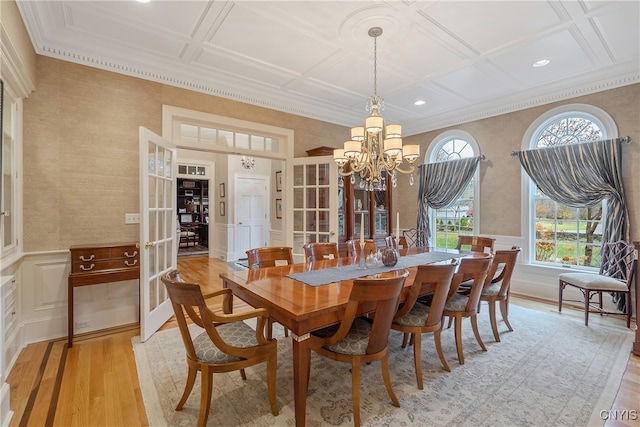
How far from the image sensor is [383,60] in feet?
10.7

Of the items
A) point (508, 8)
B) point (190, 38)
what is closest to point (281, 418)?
point (190, 38)

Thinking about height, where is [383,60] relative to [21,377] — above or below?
above

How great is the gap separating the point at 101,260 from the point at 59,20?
2150 mm

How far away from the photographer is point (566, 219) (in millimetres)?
4023

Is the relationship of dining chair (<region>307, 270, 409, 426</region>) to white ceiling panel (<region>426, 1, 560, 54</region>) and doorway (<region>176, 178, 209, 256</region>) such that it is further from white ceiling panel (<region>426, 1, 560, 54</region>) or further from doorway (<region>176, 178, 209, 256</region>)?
doorway (<region>176, 178, 209, 256</region>)

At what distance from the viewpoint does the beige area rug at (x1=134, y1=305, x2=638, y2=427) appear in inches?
70.3

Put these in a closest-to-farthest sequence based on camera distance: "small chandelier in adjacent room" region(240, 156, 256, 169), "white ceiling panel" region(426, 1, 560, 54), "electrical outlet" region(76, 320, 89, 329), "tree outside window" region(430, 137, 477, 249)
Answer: "white ceiling panel" region(426, 1, 560, 54) → "electrical outlet" region(76, 320, 89, 329) → "tree outside window" region(430, 137, 477, 249) → "small chandelier in adjacent room" region(240, 156, 256, 169)

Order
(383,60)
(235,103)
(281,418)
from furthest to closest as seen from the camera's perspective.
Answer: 1. (235,103)
2. (383,60)
3. (281,418)

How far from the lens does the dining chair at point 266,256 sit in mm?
2713

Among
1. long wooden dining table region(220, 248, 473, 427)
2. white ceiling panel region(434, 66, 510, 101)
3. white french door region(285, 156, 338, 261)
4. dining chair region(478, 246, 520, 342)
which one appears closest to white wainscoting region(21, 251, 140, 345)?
long wooden dining table region(220, 248, 473, 427)

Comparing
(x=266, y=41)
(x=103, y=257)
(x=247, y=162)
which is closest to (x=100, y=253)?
(x=103, y=257)

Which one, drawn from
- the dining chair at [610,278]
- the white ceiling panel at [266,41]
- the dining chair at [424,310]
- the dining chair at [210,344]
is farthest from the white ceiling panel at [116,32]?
the dining chair at [610,278]

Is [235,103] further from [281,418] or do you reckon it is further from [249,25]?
[281,418]

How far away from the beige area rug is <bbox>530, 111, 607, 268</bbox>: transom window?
4.58ft
